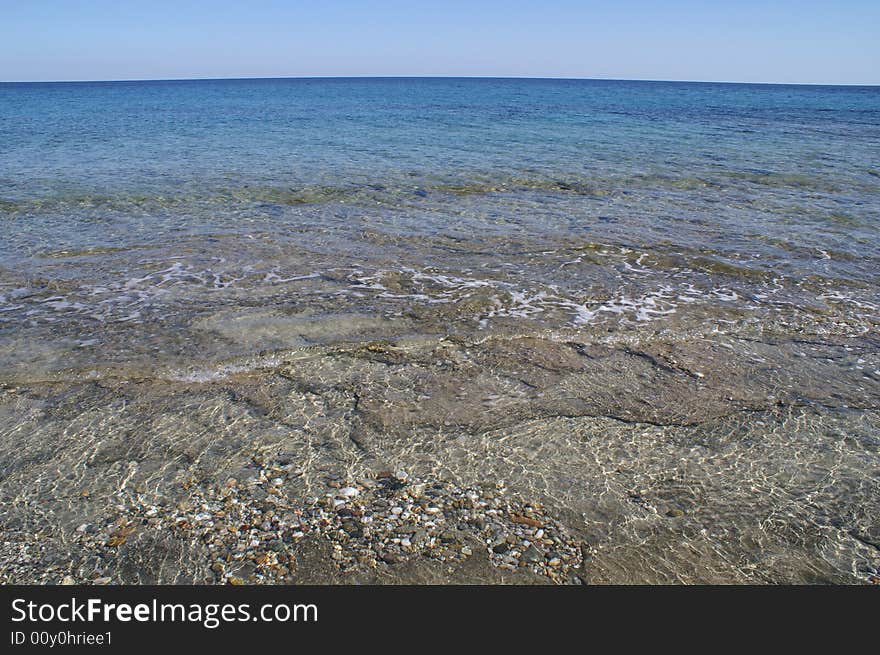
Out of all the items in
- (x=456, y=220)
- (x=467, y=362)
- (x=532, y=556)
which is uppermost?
(x=456, y=220)

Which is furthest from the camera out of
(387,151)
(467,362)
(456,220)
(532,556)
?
(387,151)

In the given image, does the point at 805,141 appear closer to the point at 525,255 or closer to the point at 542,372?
the point at 525,255

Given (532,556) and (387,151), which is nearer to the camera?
(532,556)

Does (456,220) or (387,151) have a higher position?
(387,151)

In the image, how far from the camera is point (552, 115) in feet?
123

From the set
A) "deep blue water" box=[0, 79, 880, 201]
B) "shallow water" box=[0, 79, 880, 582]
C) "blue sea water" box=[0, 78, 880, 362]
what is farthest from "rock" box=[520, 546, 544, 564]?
"deep blue water" box=[0, 79, 880, 201]

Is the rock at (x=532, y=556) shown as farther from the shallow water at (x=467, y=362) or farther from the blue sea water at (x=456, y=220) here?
the blue sea water at (x=456, y=220)

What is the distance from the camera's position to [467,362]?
18.3ft

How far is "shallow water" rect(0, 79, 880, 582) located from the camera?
3643 millimetres

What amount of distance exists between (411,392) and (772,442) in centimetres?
268

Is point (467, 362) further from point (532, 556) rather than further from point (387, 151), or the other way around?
point (387, 151)

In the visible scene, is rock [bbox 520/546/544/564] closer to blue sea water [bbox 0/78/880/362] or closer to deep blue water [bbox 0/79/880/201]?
blue sea water [bbox 0/78/880/362]

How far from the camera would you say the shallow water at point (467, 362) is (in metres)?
3.64

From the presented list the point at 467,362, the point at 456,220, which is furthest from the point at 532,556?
the point at 456,220
